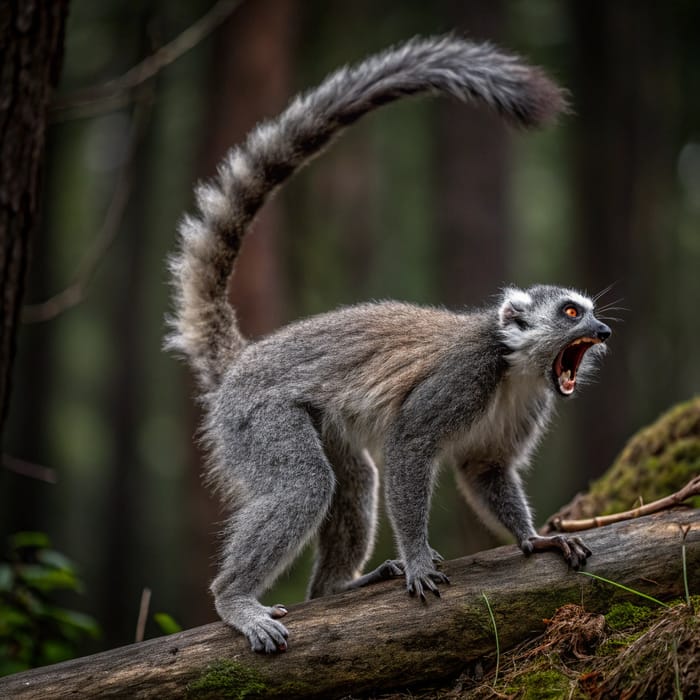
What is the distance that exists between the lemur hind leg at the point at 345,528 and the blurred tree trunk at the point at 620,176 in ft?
36.7

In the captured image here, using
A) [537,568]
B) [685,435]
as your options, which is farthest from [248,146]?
[685,435]

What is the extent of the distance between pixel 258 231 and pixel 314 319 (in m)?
8.35

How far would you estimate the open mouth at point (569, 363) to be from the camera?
6074mm

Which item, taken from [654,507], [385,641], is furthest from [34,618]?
[654,507]

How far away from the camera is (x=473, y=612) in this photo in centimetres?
510

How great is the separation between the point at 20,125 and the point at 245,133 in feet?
30.3

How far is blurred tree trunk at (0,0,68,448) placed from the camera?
614 cm

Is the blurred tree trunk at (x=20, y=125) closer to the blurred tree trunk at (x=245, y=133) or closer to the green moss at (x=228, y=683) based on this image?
the green moss at (x=228, y=683)

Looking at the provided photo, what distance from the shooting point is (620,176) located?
61.3 feet

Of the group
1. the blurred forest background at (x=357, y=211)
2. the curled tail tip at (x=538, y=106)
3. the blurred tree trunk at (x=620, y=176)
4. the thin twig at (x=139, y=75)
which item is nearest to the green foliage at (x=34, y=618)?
the blurred forest background at (x=357, y=211)

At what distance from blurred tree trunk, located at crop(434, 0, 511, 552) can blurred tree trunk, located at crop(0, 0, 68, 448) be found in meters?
9.47

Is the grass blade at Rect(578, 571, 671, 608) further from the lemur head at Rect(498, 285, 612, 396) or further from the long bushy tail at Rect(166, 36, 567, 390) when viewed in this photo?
the long bushy tail at Rect(166, 36, 567, 390)

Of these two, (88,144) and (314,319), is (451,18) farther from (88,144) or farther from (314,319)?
(88,144)

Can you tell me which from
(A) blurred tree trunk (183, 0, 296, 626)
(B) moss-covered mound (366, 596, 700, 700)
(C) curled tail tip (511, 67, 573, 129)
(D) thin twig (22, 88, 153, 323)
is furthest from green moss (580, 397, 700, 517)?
(A) blurred tree trunk (183, 0, 296, 626)
